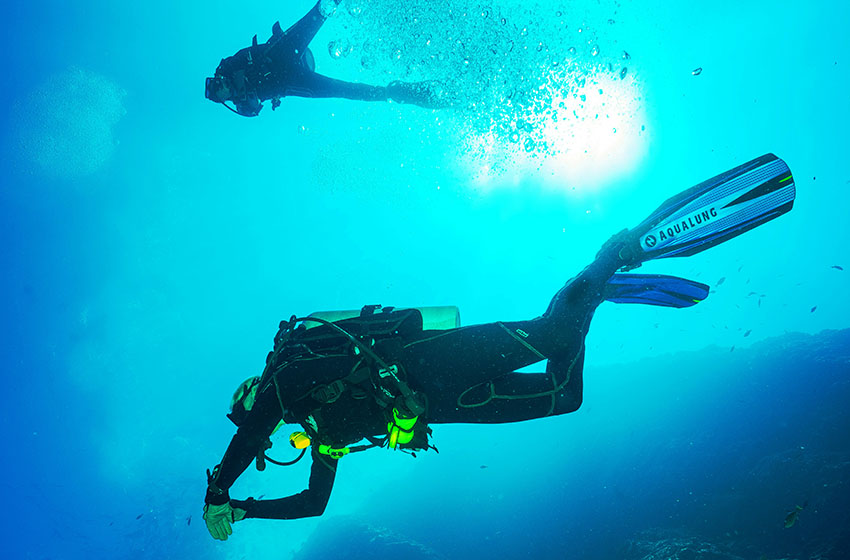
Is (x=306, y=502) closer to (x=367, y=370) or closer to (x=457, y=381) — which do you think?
(x=367, y=370)

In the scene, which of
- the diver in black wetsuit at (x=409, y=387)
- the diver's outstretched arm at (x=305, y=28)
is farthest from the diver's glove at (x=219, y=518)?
the diver's outstretched arm at (x=305, y=28)

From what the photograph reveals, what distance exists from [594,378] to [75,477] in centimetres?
5215

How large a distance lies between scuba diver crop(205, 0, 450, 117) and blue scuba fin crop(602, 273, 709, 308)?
19.5 ft

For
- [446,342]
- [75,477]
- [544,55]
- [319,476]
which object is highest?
[75,477]

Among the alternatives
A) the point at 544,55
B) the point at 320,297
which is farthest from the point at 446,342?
the point at 320,297

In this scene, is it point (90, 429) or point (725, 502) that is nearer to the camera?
point (725, 502)

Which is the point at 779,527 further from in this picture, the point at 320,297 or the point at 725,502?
the point at 320,297

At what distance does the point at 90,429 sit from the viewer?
38594 mm

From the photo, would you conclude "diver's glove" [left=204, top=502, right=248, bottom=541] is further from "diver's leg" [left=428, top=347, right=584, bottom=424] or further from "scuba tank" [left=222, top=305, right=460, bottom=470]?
"diver's leg" [left=428, top=347, right=584, bottom=424]

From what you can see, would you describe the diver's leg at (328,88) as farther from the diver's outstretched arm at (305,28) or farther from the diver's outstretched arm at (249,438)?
the diver's outstretched arm at (249,438)

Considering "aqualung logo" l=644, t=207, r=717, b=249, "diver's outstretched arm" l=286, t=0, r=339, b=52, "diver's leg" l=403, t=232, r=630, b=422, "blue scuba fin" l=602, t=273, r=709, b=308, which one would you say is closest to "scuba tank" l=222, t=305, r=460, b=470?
"diver's leg" l=403, t=232, r=630, b=422

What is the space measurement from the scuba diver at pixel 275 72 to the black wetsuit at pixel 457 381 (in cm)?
581

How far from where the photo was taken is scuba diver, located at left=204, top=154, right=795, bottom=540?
119 inches

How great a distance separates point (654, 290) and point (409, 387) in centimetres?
293
